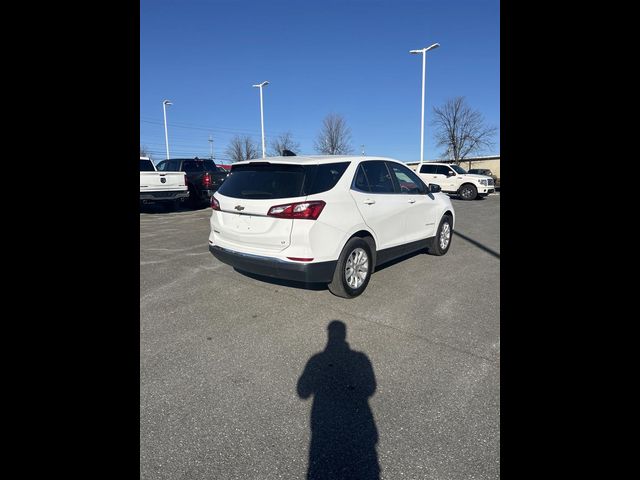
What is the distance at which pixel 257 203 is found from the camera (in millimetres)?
4332

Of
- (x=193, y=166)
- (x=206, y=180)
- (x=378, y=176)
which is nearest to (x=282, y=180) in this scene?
(x=378, y=176)

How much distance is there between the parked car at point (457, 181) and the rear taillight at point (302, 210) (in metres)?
17.2

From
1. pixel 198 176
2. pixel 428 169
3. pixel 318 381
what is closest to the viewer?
pixel 318 381

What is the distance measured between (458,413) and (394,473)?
71 centimetres

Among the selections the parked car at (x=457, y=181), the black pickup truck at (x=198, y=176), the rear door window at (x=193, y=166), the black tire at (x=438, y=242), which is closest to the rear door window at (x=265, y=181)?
the black tire at (x=438, y=242)

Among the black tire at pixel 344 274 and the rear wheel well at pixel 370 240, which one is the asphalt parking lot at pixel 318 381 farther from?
the rear wheel well at pixel 370 240

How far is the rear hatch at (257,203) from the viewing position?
165 inches

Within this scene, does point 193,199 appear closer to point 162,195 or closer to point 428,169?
point 162,195

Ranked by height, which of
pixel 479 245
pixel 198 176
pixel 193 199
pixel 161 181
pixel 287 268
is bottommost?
pixel 479 245

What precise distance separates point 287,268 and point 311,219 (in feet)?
2.01

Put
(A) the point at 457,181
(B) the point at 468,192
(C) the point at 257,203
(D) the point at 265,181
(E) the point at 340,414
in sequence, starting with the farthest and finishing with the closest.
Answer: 1. (A) the point at 457,181
2. (B) the point at 468,192
3. (D) the point at 265,181
4. (C) the point at 257,203
5. (E) the point at 340,414
